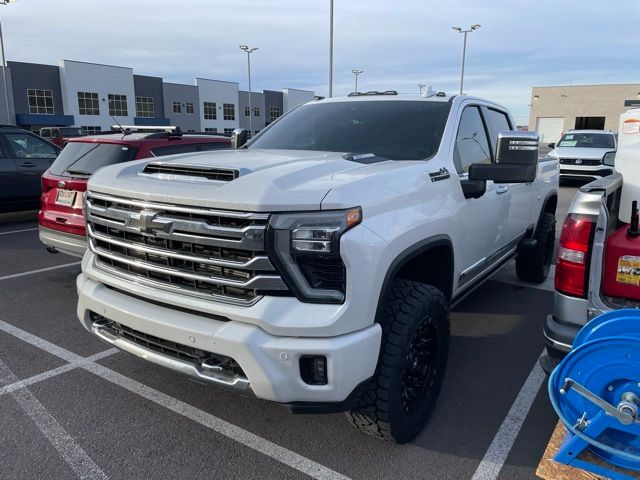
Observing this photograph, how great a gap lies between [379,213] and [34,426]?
2.36 m

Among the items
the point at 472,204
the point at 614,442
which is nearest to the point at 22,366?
the point at 472,204

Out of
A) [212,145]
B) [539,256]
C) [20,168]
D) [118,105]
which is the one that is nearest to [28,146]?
[20,168]

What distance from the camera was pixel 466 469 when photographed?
2.66 m

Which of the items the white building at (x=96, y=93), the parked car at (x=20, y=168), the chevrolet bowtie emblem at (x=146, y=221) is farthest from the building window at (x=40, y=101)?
the chevrolet bowtie emblem at (x=146, y=221)

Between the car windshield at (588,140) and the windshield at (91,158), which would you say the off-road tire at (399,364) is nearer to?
the windshield at (91,158)

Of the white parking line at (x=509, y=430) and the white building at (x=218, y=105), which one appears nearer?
the white parking line at (x=509, y=430)

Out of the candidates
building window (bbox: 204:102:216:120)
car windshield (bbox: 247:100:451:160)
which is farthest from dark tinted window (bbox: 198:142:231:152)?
building window (bbox: 204:102:216:120)

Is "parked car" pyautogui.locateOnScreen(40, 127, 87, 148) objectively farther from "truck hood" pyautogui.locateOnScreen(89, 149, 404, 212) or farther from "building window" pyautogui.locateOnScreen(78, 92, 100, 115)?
"building window" pyautogui.locateOnScreen(78, 92, 100, 115)

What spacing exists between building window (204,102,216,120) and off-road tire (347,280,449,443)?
61.8 m

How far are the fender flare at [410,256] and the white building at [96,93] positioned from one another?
48.6 metres

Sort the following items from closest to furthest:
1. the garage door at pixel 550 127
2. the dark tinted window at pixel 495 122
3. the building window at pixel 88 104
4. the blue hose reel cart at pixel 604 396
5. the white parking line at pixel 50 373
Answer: the blue hose reel cart at pixel 604 396 < the white parking line at pixel 50 373 < the dark tinted window at pixel 495 122 < the building window at pixel 88 104 < the garage door at pixel 550 127

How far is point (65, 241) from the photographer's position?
5254 millimetres

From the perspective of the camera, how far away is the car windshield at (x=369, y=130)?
3.59 m

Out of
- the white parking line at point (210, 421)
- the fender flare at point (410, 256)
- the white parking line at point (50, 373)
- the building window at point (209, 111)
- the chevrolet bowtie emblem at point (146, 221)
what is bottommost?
the white parking line at point (50, 373)
